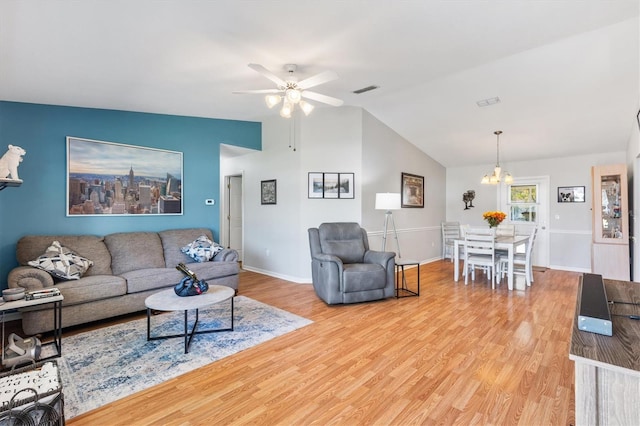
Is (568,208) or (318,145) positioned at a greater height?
(318,145)

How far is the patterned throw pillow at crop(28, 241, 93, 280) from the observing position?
3127 mm

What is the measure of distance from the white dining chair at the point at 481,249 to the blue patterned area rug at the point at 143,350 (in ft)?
10.1

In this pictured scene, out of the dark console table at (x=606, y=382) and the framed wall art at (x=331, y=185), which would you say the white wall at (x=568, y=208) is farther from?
the dark console table at (x=606, y=382)

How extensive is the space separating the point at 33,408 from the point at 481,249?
516 centimetres

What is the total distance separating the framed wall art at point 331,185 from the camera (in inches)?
198

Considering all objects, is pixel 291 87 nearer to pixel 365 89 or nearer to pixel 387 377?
pixel 365 89

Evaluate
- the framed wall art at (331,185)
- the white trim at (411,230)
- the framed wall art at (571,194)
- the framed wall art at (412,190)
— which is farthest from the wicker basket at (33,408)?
the framed wall art at (571,194)

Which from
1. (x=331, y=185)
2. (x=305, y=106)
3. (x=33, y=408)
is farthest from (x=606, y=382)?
(x=331, y=185)

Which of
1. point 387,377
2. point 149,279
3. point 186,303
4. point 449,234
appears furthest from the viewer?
point 449,234

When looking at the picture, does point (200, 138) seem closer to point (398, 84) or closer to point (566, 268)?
point (398, 84)

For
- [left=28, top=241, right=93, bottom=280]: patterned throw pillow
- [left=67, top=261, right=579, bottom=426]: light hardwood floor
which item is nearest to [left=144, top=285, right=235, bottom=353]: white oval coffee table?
[left=67, top=261, right=579, bottom=426]: light hardwood floor

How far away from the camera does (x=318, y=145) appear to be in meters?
5.04

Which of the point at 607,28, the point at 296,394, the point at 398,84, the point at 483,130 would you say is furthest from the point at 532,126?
the point at 296,394

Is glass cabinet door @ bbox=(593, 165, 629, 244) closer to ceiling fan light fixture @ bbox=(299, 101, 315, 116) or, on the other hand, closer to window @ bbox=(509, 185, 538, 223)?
window @ bbox=(509, 185, 538, 223)
